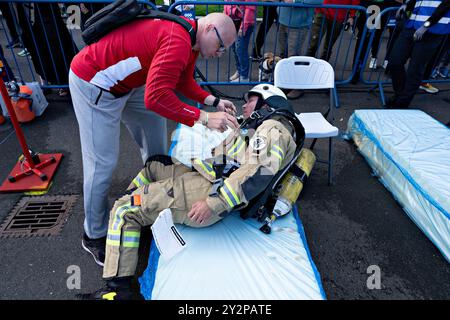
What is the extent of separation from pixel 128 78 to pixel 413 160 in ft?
9.09

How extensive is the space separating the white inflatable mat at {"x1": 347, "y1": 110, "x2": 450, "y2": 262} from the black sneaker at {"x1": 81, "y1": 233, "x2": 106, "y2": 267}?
109 inches

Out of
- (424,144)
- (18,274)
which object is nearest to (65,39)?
(18,274)

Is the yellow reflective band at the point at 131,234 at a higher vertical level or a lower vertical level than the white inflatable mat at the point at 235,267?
higher

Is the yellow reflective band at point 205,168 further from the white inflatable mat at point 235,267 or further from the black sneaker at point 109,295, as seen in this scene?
the black sneaker at point 109,295

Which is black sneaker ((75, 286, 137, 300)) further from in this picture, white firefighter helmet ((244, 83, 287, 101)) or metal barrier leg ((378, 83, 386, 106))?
metal barrier leg ((378, 83, 386, 106))

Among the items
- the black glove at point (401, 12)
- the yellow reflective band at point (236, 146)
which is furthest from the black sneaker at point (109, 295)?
the black glove at point (401, 12)

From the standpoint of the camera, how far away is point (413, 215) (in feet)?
9.46

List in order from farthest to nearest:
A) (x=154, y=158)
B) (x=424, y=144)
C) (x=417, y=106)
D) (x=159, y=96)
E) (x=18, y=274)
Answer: (x=417, y=106) < (x=424, y=144) < (x=154, y=158) < (x=18, y=274) < (x=159, y=96)

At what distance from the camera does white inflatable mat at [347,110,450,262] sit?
2592 mm

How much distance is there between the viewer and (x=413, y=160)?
3.00 metres

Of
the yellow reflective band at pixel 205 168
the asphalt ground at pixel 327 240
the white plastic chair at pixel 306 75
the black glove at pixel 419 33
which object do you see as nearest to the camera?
the yellow reflective band at pixel 205 168

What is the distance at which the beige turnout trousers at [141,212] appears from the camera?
198cm
